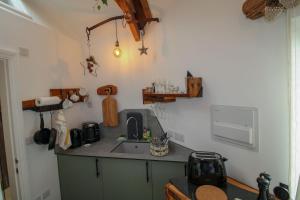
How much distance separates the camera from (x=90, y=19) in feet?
7.77

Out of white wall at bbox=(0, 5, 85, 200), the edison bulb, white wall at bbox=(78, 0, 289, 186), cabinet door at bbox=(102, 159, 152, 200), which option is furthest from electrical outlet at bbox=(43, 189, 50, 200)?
the edison bulb

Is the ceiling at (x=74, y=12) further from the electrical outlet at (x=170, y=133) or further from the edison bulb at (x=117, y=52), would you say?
the electrical outlet at (x=170, y=133)

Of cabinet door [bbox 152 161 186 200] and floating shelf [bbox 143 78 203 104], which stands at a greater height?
floating shelf [bbox 143 78 203 104]

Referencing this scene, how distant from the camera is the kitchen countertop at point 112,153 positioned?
1.87m

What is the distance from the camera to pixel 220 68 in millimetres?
1536

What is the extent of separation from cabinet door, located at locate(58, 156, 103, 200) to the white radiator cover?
133 cm

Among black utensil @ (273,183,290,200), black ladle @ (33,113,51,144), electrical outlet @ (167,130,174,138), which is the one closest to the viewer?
black utensil @ (273,183,290,200)

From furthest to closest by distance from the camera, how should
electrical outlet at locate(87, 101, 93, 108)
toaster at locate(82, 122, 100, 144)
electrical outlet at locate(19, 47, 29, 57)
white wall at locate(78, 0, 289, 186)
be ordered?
electrical outlet at locate(87, 101, 93, 108), toaster at locate(82, 122, 100, 144), electrical outlet at locate(19, 47, 29, 57), white wall at locate(78, 0, 289, 186)

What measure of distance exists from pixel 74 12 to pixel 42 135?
56.3 inches

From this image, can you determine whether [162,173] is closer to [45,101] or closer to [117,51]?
[45,101]

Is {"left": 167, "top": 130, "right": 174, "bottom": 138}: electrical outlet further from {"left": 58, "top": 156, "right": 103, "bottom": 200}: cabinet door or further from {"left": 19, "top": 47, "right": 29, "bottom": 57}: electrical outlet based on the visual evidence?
{"left": 19, "top": 47, "right": 29, "bottom": 57}: electrical outlet

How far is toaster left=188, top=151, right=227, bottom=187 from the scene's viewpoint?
53.3 inches

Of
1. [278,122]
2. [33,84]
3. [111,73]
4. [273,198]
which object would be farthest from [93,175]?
[278,122]

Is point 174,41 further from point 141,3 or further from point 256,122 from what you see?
point 256,122
